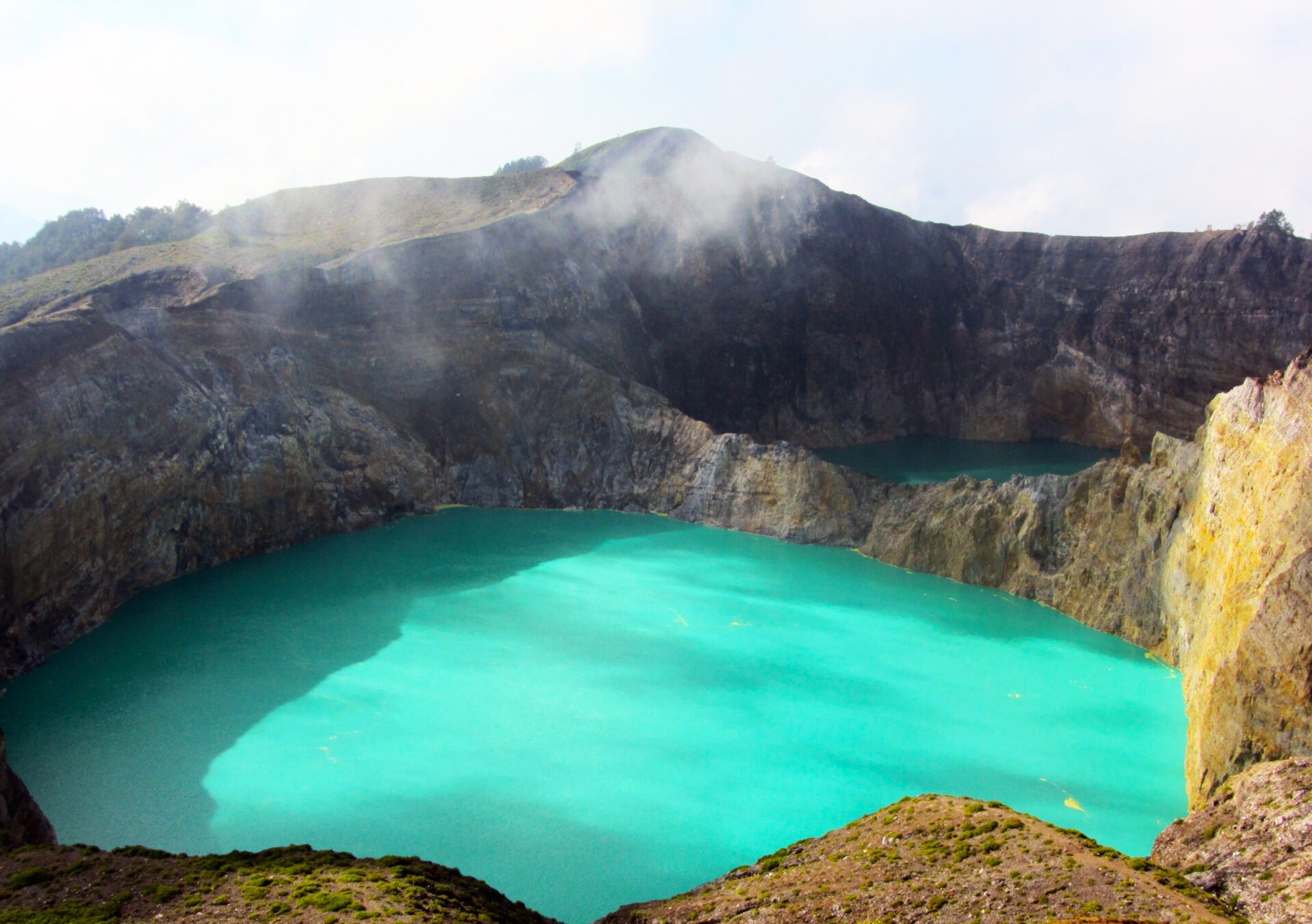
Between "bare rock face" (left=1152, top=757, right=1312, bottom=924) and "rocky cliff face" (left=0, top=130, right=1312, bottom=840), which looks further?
"rocky cliff face" (left=0, top=130, right=1312, bottom=840)

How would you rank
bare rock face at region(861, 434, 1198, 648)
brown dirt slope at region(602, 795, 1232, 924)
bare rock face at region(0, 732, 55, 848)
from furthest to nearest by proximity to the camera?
bare rock face at region(861, 434, 1198, 648) → bare rock face at region(0, 732, 55, 848) → brown dirt slope at region(602, 795, 1232, 924)

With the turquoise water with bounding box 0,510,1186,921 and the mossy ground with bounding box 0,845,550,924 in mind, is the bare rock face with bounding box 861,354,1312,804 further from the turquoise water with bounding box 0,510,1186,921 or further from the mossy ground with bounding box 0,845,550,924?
the mossy ground with bounding box 0,845,550,924

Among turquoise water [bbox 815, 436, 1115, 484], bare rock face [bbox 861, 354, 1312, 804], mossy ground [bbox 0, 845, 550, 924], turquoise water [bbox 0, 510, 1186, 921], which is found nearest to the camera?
mossy ground [bbox 0, 845, 550, 924]

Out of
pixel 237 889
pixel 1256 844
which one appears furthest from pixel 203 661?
pixel 1256 844

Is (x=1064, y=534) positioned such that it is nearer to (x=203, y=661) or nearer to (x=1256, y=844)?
(x=1256, y=844)

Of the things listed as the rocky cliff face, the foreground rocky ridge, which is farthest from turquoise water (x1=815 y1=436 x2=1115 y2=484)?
the foreground rocky ridge

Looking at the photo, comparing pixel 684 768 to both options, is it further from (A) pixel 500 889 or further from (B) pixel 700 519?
(B) pixel 700 519

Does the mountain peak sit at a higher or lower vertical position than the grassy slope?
higher

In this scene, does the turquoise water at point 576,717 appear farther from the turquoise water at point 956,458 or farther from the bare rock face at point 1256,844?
the turquoise water at point 956,458
